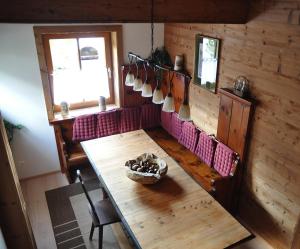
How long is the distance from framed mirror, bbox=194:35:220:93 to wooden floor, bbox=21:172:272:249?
2.05 metres

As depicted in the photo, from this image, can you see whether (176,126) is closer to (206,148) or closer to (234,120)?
(206,148)

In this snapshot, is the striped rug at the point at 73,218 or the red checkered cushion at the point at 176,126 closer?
the striped rug at the point at 73,218

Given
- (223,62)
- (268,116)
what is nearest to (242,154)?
(268,116)

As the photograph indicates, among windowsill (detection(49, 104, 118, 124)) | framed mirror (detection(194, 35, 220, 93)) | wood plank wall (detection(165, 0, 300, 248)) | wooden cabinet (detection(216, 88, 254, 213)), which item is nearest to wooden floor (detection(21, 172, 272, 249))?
wood plank wall (detection(165, 0, 300, 248))

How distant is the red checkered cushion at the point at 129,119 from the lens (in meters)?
4.72

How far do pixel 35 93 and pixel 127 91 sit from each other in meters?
1.43

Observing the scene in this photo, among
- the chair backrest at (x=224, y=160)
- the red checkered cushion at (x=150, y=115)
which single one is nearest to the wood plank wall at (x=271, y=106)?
the chair backrest at (x=224, y=160)

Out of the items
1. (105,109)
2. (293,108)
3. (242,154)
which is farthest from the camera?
(105,109)

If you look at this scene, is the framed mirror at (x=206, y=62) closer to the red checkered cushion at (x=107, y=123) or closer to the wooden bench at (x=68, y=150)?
the red checkered cushion at (x=107, y=123)

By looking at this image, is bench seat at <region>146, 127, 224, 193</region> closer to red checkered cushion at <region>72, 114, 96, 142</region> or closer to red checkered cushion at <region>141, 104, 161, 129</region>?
red checkered cushion at <region>141, 104, 161, 129</region>

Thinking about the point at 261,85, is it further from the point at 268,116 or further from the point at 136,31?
the point at 136,31

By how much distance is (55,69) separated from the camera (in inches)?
172

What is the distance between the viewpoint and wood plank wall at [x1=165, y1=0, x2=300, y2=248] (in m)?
2.69

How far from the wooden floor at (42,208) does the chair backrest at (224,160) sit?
2.86 ft
